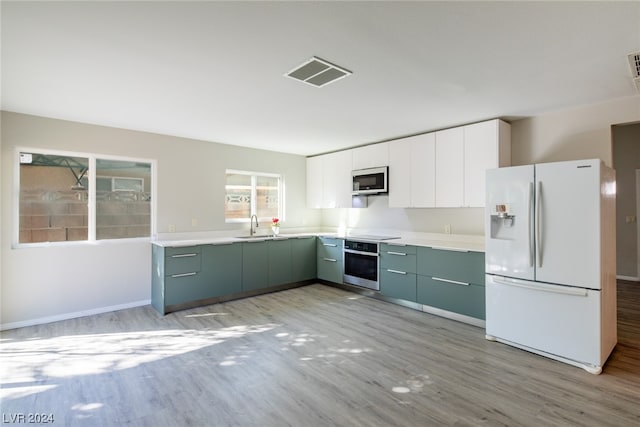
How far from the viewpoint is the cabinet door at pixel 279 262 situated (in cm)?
476

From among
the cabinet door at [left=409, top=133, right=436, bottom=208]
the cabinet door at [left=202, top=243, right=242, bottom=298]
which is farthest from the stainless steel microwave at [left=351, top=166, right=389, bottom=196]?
the cabinet door at [left=202, top=243, right=242, bottom=298]

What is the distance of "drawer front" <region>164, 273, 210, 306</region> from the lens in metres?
3.82

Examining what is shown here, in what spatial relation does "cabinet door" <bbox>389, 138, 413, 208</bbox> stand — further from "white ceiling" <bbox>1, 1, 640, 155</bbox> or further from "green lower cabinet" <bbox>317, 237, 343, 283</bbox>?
"green lower cabinet" <bbox>317, 237, 343, 283</bbox>

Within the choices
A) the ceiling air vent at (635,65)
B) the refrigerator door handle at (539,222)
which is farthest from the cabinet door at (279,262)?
the ceiling air vent at (635,65)

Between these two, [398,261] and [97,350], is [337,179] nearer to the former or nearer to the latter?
[398,261]

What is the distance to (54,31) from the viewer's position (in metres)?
1.87

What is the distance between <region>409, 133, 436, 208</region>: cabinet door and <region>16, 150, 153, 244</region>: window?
3564 mm

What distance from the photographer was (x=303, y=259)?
516cm

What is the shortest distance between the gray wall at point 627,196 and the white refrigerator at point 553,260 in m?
3.70

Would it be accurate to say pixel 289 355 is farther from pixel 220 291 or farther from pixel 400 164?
pixel 400 164

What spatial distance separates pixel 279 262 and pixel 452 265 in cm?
248

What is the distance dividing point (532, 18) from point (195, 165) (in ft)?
13.7

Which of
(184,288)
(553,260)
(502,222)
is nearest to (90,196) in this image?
(184,288)

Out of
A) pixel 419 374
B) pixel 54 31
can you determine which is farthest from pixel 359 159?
→ pixel 54 31
